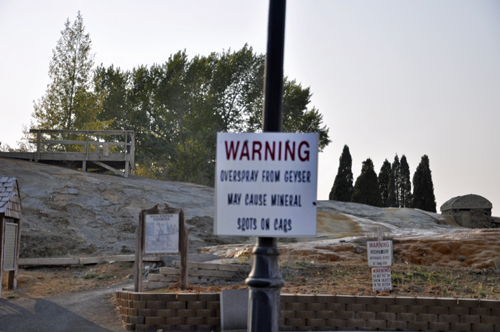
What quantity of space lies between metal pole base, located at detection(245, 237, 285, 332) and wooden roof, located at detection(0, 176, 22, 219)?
25.0 feet

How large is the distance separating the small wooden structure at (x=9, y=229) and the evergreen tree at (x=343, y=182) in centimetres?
3312

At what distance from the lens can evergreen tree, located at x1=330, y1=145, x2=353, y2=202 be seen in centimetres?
4150

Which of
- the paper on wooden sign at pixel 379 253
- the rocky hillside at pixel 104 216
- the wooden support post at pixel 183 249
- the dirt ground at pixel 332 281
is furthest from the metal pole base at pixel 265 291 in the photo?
the rocky hillside at pixel 104 216

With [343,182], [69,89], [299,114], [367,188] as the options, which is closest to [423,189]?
[367,188]

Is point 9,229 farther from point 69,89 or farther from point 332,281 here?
point 69,89

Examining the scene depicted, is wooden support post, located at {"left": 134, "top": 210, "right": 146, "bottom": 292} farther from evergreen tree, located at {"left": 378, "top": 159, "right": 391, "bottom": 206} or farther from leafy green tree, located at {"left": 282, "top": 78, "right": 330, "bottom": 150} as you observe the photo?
evergreen tree, located at {"left": 378, "top": 159, "right": 391, "bottom": 206}

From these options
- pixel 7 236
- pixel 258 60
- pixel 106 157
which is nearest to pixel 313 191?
pixel 7 236

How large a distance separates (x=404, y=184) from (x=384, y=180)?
185 centimetres

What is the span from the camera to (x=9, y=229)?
10164mm

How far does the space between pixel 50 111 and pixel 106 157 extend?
11502 mm

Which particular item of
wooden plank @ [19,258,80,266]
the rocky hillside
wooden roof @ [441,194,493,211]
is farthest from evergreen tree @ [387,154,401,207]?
wooden plank @ [19,258,80,266]

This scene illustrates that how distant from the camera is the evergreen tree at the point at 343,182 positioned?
41.5 meters

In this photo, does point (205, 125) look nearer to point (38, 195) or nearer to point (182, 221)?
point (38, 195)

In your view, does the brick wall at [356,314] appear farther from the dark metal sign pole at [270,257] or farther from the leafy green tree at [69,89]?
the leafy green tree at [69,89]
